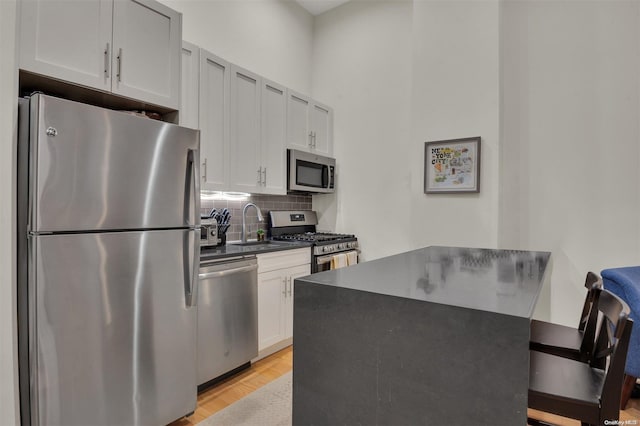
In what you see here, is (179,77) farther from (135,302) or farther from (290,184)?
(290,184)

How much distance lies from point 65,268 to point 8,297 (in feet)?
0.69

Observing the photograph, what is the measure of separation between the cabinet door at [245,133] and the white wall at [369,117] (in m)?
1.21

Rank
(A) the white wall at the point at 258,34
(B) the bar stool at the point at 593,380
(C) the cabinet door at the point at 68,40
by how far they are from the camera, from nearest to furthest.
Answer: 1. (B) the bar stool at the point at 593,380
2. (C) the cabinet door at the point at 68,40
3. (A) the white wall at the point at 258,34

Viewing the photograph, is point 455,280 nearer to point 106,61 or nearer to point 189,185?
point 189,185

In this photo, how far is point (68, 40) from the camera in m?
1.66

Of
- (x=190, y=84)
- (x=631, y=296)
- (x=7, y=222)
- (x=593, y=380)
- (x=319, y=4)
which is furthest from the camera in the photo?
(x=319, y=4)

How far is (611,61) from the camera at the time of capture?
2674 millimetres

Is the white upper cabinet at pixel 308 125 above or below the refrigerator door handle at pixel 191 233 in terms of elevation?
above

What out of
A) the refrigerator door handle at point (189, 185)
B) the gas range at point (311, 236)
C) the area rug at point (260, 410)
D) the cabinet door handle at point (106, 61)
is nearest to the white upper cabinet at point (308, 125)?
the gas range at point (311, 236)

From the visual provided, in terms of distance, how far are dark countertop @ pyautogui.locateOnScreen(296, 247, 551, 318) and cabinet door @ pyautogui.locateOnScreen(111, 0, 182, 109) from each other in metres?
1.49

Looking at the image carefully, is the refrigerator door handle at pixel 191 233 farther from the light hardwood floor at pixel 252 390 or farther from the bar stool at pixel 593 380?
the bar stool at pixel 593 380

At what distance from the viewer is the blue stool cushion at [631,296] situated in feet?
6.28

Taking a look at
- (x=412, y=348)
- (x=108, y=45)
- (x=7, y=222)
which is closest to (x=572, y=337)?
(x=412, y=348)

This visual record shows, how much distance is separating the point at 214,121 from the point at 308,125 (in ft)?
4.08
